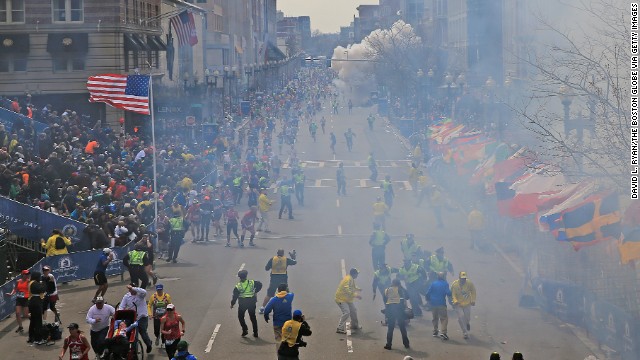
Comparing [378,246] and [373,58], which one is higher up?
[373,58]

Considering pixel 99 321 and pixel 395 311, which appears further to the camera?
pixel 395 311

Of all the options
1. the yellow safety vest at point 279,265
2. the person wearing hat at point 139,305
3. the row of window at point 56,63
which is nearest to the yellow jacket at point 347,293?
the yellow safety vest at point 279,265

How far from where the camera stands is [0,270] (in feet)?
72.0

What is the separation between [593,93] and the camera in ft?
60.3

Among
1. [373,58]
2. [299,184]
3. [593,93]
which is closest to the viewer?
[593,93]

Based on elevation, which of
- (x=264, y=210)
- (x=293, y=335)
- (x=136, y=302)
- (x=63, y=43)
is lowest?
(x=293, y=335)

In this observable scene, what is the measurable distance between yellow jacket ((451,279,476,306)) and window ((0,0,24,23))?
1245 inches

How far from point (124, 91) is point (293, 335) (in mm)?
14987

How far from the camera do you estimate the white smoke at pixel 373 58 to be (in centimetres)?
8538

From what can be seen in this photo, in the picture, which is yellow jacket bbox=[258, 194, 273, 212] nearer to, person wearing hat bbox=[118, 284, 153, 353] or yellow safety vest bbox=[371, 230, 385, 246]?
yellow safety vest bbox=[371, 230, 385, 246]

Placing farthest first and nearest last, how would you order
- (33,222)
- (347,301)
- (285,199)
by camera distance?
(285,199)
(33,222)
(347,301)

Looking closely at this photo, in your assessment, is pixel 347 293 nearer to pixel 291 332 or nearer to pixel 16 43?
pixel 291 332

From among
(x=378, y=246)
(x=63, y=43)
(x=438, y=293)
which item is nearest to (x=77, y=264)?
(x=378, y=246)

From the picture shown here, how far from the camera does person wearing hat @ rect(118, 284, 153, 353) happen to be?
17.3 metres
